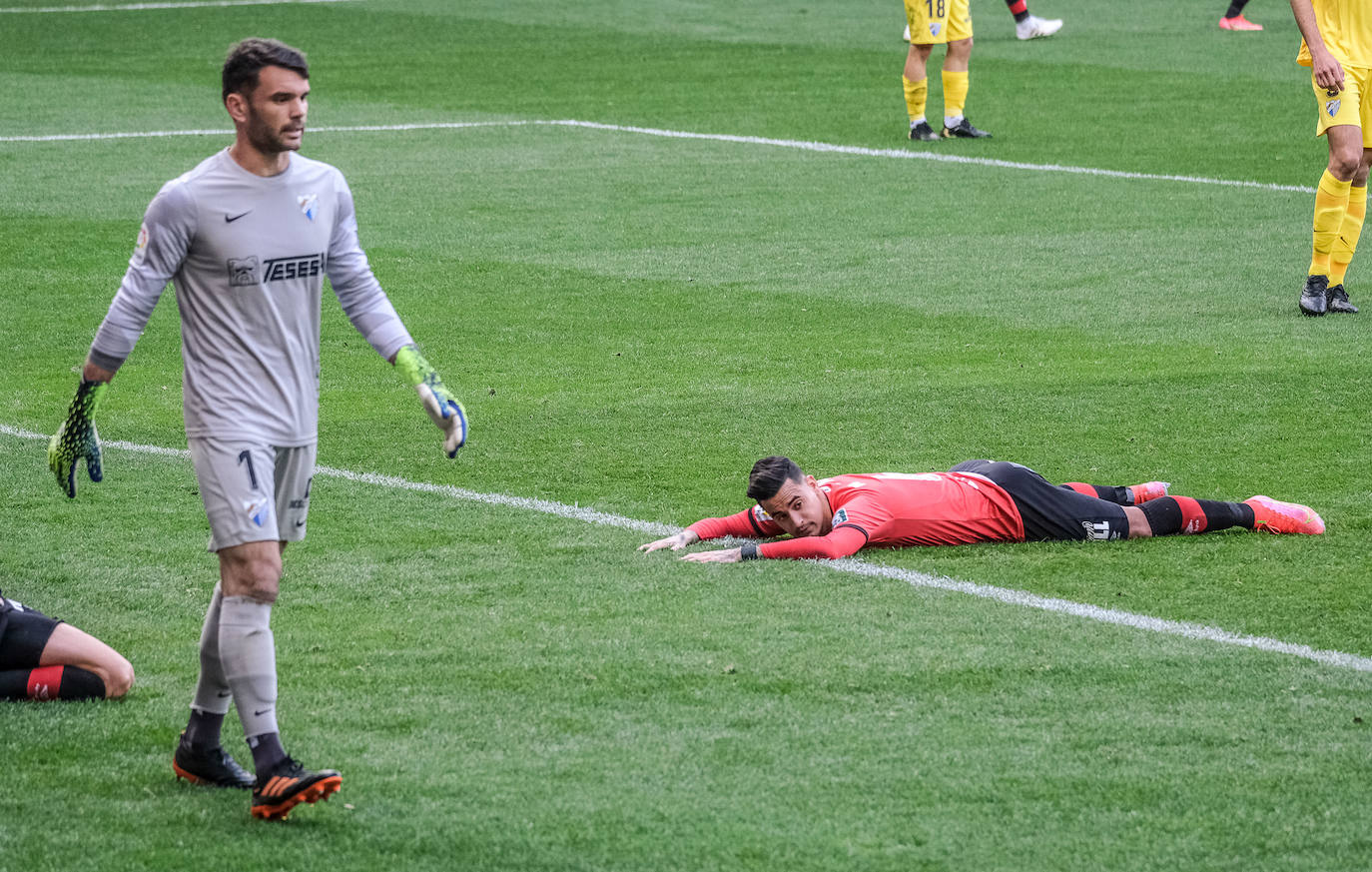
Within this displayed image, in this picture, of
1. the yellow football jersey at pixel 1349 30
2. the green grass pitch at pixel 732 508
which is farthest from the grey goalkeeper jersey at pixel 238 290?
the yellow football jersey at pixel 1349 30

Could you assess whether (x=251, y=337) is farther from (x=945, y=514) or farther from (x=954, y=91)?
(x=954, y=91)

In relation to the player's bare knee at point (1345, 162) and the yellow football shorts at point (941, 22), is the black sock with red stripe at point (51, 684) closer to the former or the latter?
the player's bare knee at point (1345, 162)

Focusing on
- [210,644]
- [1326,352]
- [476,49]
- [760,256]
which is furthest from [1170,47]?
[210,644]

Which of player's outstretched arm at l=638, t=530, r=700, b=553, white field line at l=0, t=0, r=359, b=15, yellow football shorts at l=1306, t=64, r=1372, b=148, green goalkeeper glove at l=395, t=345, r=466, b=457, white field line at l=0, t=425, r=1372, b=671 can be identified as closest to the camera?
green goalkeeper glove at l=395, t=345, r=466, b=457

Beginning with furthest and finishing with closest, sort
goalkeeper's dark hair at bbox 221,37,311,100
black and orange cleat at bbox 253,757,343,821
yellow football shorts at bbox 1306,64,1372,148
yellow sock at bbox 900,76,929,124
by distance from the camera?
yellow sock at bbox 900,76,929,124 → yellow football shorts at bbox 1306,64,1372,148 → goalkeeper's dark hair at bbox 221,37,311,100 → black and orange cleat at bbox 253,757,343,821

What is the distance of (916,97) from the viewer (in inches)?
732

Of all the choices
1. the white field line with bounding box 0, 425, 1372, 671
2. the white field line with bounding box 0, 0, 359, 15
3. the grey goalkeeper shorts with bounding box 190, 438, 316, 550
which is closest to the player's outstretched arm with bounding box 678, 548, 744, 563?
the white field line with bounding box 0, 425, 1372, 671

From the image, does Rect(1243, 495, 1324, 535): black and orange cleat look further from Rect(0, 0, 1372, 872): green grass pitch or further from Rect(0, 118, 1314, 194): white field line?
Rect(0, 118, 1314, 194): white field line

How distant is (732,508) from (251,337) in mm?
3391

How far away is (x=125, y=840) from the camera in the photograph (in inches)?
184

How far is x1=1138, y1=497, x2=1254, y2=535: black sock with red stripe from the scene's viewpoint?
729cm

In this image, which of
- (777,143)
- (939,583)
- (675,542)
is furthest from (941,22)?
(939,583)

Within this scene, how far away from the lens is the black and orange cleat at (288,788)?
4586 millimetres

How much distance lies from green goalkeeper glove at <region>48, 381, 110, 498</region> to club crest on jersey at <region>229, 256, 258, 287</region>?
504 mm
